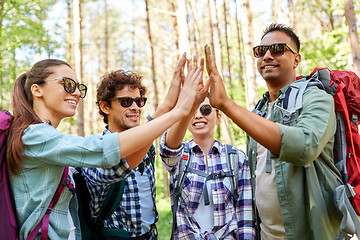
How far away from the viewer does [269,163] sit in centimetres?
275

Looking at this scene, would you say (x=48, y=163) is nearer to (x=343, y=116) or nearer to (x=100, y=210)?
(x=100, y=210)

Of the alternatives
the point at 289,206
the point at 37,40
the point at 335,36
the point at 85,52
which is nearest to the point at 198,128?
the point at 289,206

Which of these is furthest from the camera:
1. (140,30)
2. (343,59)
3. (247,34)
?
(140,30)

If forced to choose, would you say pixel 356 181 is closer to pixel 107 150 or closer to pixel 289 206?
pixel 289 206

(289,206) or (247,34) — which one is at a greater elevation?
(247,34)

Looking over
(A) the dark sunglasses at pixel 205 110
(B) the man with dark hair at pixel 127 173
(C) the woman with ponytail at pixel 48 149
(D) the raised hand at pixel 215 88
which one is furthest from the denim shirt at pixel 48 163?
(A) the dark sunglasses at pixel 205 110

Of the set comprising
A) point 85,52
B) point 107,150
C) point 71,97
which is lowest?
point 107,150

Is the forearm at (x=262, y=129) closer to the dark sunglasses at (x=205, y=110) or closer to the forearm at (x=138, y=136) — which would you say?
the forearm at (x=138, y=136)

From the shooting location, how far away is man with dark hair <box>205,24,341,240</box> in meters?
2.06

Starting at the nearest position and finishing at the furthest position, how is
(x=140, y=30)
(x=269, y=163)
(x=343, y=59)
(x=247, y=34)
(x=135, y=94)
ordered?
(x=269, y=163), (x=135, y=94), (x=247, y=34), (x=343, y=59), (x=140, y=30)

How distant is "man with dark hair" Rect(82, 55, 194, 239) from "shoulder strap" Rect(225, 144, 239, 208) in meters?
0.70

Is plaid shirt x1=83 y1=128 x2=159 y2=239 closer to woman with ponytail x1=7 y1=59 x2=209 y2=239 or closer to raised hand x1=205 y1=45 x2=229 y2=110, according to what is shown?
woman with ponytail x1=7 y1=59 x2=209 y2=239

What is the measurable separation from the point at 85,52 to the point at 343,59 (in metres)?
23.1

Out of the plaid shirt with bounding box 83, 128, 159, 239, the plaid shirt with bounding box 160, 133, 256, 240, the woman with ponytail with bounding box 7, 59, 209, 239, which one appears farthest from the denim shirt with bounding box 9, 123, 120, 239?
the plaid shirt with bounding box 160, 133, 256, 240
